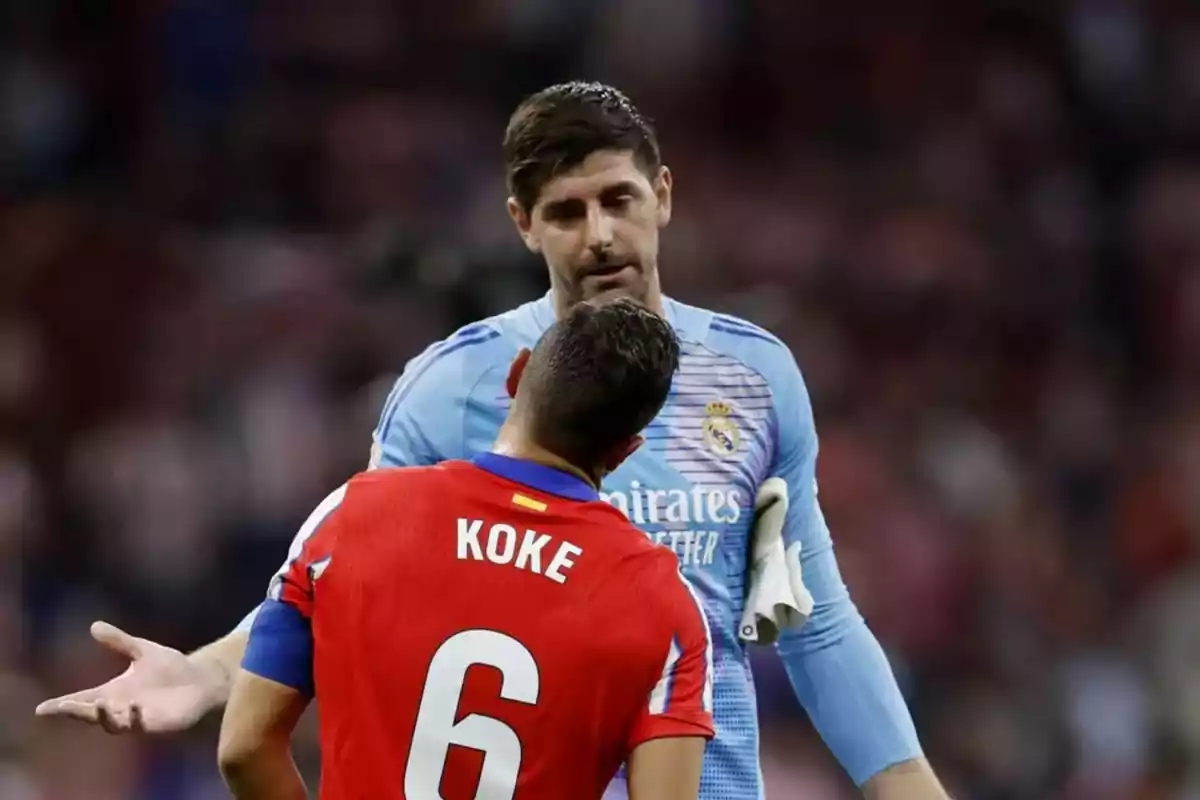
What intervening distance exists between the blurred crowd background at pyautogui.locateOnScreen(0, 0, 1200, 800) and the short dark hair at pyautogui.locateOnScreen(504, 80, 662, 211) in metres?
2.58

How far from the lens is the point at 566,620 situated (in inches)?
98.7

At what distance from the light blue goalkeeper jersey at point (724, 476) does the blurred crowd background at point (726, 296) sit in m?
2.55

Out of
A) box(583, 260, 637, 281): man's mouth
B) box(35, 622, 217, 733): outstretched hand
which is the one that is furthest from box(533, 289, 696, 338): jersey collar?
box(35, 622, 217, 733): outstretched hand

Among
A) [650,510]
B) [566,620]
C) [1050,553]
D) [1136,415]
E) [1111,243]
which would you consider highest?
[1111,243]

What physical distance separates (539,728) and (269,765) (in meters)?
0.41

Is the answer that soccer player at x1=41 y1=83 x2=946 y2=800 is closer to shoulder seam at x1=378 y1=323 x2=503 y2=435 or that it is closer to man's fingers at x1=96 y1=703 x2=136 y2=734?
shoulder seam at x1=378 y1=323 x2=503 y2=435

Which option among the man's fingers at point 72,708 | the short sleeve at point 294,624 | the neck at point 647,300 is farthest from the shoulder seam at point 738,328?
the man's fingers at point 72,708

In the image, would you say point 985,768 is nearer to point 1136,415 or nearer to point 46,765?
point 1136,415

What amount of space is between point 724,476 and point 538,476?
68cm

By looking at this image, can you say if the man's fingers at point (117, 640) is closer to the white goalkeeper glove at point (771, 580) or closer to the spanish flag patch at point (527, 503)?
the spanish flag patch at point (527, 503)

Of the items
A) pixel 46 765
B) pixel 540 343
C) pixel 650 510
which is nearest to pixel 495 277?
pixel 46 765

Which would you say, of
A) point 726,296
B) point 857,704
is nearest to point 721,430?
point 857,704

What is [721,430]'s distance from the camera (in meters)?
3.24

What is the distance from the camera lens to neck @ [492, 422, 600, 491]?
2.64 m
